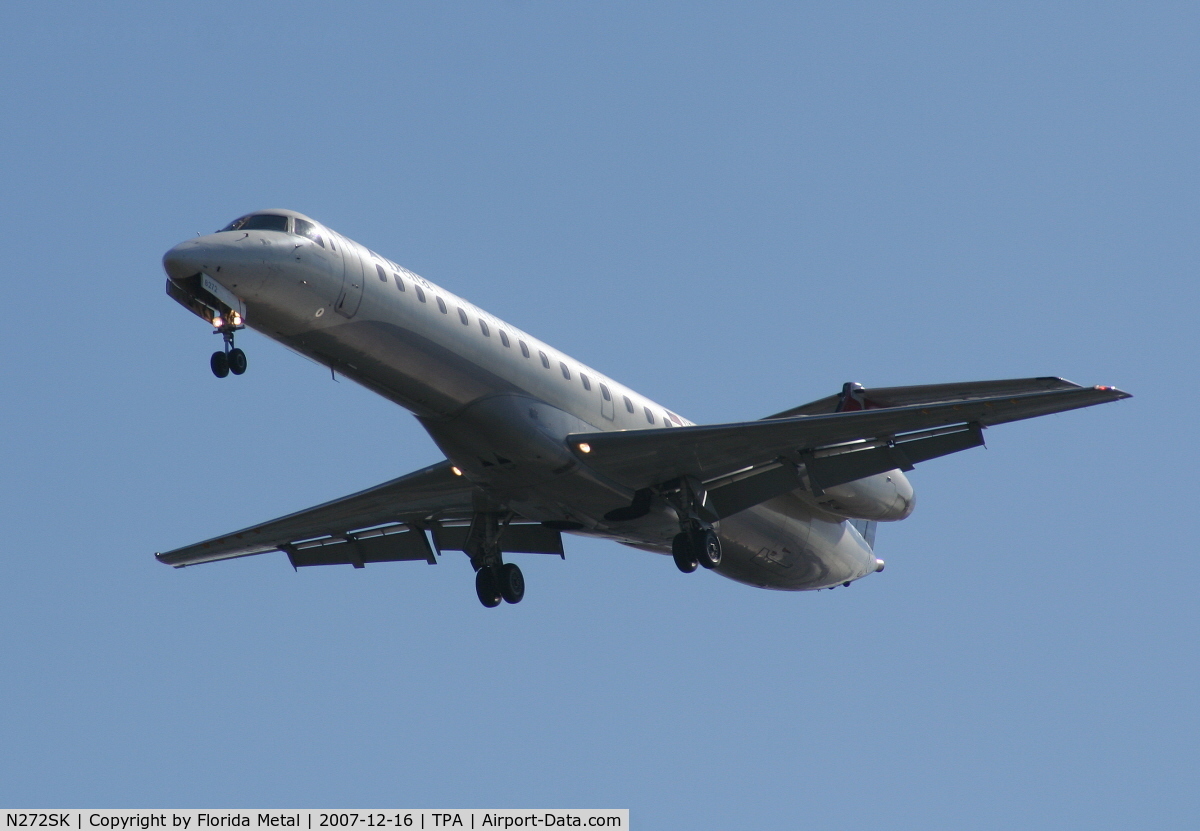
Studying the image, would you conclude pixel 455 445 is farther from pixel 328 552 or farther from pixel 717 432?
pixel 328 552

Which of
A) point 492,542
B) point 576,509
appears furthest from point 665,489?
point 492,542

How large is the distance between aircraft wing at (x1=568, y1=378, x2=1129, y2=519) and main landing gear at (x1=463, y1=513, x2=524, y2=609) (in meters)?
2.28

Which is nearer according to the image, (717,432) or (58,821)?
(58,821)

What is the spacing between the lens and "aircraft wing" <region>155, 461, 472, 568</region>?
2620cm

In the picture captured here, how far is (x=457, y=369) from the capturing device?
2256 cm

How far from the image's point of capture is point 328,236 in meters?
22.0

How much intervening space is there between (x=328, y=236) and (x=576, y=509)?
5.67 m

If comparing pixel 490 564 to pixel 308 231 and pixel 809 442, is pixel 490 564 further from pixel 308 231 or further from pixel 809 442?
pixel 308 231

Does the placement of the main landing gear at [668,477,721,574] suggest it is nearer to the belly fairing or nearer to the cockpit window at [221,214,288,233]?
the belly fairing

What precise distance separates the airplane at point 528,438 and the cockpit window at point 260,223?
0.02 meters

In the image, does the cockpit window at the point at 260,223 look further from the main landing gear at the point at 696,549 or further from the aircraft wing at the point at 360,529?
the main landing gear at the point at 696,549

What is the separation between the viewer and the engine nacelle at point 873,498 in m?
26.7

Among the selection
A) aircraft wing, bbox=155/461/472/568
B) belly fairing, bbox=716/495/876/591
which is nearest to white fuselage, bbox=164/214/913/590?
belly fairing, bbox=716/495/876/591

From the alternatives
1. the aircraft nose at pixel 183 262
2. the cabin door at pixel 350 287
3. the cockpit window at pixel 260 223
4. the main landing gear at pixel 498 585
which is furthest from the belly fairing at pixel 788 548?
the aircraft nose at pixel 183 262
